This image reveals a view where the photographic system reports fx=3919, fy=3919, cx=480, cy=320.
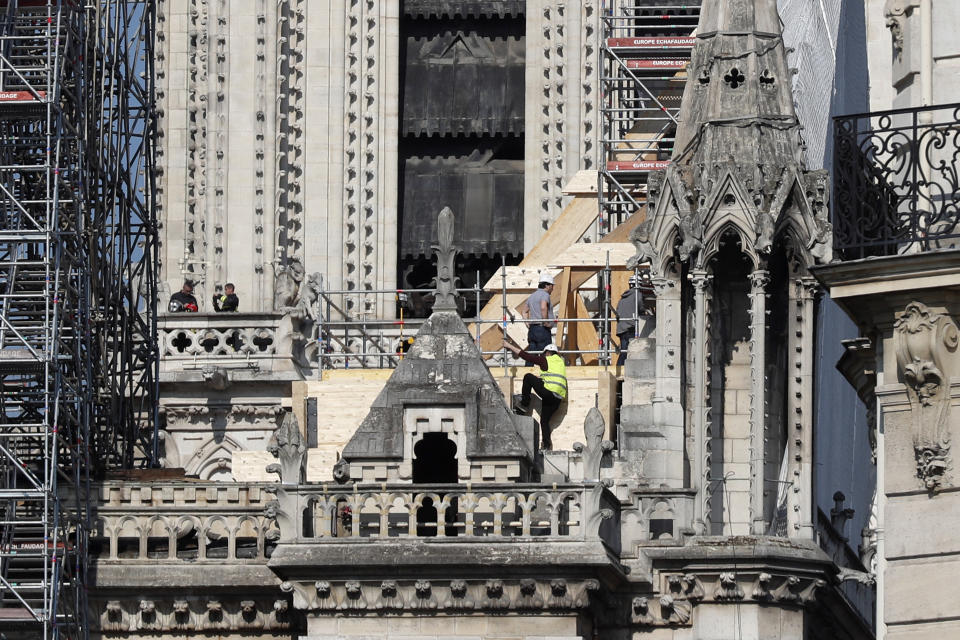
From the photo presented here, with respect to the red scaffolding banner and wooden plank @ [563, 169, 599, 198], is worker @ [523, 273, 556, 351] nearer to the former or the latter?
wooden plank @ [563, 169, 599, 198]

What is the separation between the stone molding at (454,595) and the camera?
39312 millimetres

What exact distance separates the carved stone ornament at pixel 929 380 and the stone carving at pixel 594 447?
32.0ft

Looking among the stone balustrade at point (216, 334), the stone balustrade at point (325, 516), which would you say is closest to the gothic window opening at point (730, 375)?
the stone balustrade at point (325, 516)

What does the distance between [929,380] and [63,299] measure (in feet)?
56.0

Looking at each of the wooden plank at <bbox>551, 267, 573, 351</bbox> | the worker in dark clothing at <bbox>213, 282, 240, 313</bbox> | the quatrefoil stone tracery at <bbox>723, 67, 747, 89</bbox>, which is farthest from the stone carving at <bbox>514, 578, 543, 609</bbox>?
the worker in dark clothing at <bbox>213, 282, 240, 313</bbox>

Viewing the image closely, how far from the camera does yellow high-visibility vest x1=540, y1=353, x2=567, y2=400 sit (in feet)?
150

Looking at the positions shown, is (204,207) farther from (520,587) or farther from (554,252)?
(520,587)

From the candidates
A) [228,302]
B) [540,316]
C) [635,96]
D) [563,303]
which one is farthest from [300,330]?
[635,96]

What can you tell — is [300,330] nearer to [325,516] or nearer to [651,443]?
[651,443]

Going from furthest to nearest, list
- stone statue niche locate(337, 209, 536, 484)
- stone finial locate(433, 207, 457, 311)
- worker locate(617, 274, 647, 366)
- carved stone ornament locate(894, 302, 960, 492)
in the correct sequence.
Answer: worker locate(617, 274, 647, 366) → stone finial locate(433, 207, 457, 311) → stone statue niche locate(337, 209, 536, 484) → carved stone ornament locate(894, 302, 960, 492)

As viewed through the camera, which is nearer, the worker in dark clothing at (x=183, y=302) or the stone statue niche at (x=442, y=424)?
the stone statue niche at (x=442, y=424)

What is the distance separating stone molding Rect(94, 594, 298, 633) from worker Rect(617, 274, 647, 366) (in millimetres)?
8455

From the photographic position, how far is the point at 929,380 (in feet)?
99.4

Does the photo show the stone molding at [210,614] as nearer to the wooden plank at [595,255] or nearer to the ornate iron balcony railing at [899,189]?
the ornate iron balcony railing at [899,189]
